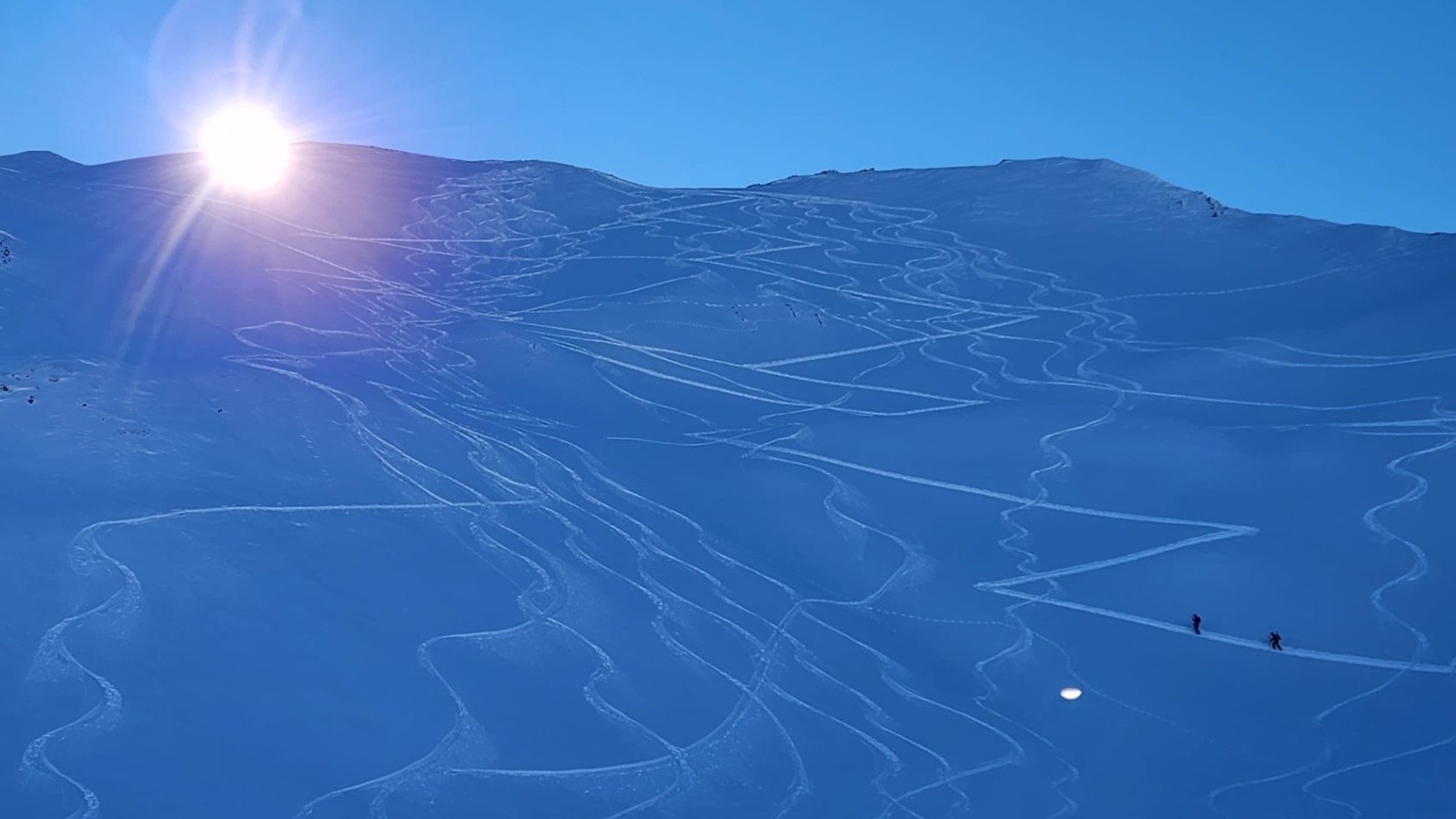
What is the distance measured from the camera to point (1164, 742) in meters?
14.4

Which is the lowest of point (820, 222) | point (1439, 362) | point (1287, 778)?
point (1287, 778)

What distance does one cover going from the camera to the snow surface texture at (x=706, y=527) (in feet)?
40.0

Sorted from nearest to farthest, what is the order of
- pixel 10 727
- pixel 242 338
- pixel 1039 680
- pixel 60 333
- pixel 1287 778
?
pixel 10 727 → pixel 1287 778 → pixel 1039 680 → pixel 60 333 → pixel 242 338

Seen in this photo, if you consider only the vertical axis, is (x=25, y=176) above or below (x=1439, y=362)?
above

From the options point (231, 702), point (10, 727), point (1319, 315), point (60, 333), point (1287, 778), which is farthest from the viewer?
point (1319, 315)

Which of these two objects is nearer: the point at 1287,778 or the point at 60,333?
the point at 1287,778

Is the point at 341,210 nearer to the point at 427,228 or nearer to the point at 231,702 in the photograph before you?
the point at 427,228

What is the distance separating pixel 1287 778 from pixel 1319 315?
55.4 feet

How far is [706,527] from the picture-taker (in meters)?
18.5

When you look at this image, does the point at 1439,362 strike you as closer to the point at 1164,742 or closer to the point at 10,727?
the point at 1164,742

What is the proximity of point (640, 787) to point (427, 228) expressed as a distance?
25.4 m

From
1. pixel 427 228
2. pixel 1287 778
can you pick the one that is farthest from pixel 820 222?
pixel 1287 778

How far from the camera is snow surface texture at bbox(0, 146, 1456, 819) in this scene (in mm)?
12180

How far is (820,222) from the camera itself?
3694 centimetres
